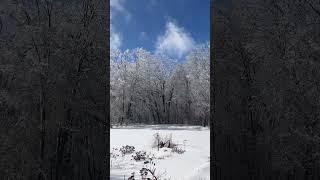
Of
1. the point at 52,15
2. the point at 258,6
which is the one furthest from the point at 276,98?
the point at 52,15

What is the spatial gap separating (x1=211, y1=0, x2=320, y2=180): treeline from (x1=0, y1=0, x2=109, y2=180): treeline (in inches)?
37.9

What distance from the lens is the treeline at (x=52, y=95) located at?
2.95 meters

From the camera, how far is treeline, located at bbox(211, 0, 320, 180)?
2.92 meters

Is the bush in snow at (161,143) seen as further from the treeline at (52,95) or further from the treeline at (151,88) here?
the treeline at (151,88)

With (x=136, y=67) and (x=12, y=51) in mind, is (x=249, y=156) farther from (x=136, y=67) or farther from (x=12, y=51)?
(x=136, y=67)

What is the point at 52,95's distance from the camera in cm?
298

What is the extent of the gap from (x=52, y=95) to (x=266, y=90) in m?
1.72

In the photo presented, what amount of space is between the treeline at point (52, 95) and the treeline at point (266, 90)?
37.9 inches

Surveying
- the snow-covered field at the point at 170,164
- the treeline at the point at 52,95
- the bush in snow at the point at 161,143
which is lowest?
the snow-covered field at the point at 170,164

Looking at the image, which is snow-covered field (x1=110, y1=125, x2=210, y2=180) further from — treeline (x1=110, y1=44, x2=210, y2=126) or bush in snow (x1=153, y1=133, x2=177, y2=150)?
treeline (x1=110, y1=44, x2=210, y2=126)

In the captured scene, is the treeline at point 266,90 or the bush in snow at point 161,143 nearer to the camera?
the treeline at point 266,90

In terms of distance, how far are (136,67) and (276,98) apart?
17412 millimetres

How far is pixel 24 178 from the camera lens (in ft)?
9.78

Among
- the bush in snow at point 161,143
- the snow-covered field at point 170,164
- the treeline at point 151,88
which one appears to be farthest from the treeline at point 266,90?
the treeline at point 151,88
